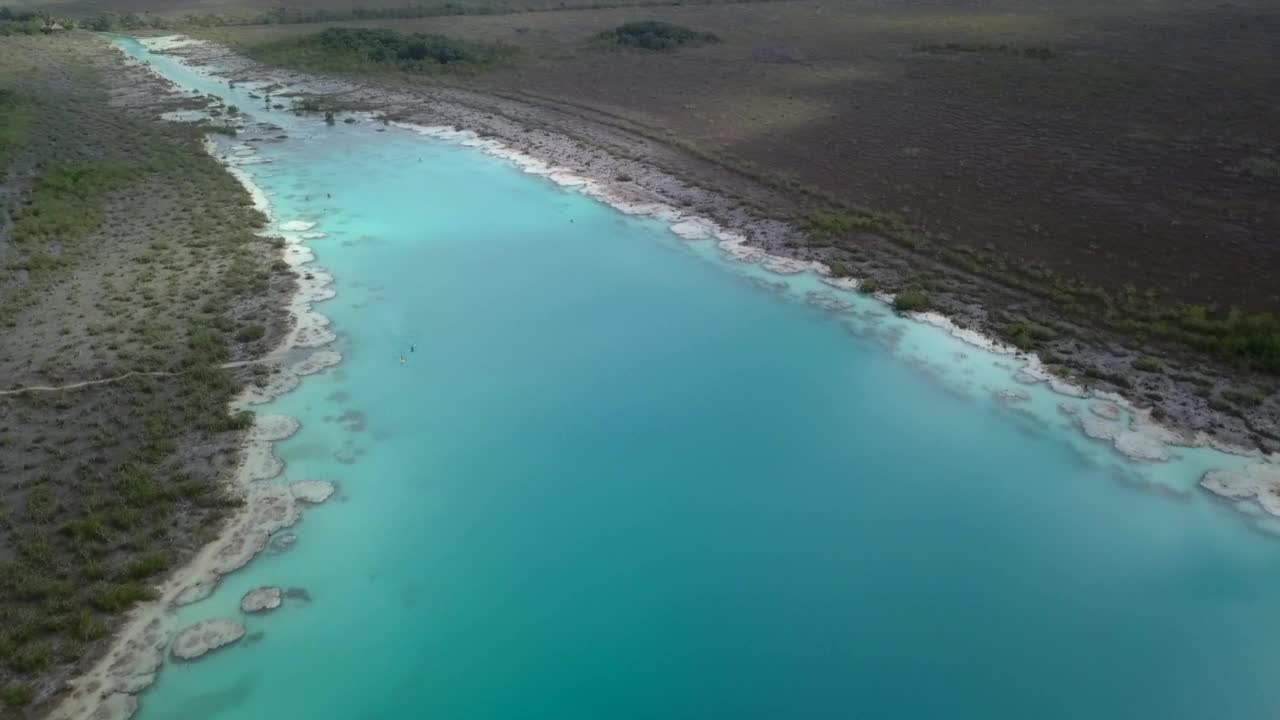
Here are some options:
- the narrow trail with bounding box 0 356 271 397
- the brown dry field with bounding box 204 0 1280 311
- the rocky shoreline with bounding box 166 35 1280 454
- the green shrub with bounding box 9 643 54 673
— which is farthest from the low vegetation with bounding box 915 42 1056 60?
the green shrub with bounding box 9 643 54 673

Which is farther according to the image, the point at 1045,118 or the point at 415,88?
the point at 415,88

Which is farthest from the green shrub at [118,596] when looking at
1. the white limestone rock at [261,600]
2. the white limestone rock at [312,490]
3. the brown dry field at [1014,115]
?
the brown dry field at [1014,115]

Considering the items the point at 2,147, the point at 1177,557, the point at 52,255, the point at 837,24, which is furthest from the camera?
the point at 837,24

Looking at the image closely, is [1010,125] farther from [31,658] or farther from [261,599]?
[31,658]

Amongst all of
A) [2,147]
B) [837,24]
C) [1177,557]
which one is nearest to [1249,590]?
[1177,557]

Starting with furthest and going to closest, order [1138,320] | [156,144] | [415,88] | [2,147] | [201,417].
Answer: [415,88], [156,144], [2,147], [1138,320], [201,417]

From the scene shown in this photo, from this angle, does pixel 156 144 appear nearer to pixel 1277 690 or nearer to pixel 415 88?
pixel 415 88

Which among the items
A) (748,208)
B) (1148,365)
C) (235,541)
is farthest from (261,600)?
(748,208)
